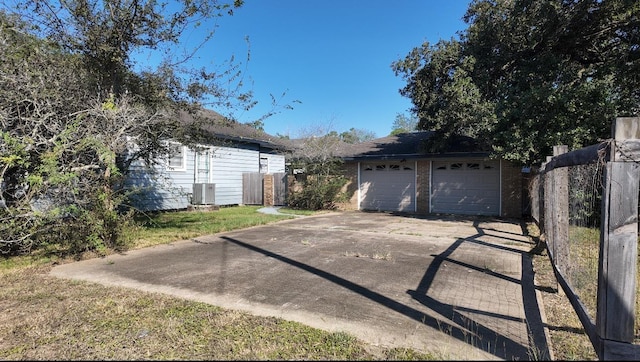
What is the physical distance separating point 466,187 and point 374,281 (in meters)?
10.2

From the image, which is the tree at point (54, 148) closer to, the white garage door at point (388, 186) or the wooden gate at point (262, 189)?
the white garage door at point (388, 186)

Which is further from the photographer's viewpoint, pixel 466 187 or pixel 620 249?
pixel 466 187

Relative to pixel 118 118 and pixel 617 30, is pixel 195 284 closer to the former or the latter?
pixel 118 118

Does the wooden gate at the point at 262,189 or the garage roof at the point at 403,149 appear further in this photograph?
the wooden gate at the point at 262,189

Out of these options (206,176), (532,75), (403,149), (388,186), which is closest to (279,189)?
(206,176)

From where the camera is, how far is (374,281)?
201 inches

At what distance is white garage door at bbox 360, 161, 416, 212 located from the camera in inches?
598

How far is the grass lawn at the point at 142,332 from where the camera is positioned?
3.00 m

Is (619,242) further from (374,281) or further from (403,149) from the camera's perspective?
(403,149)

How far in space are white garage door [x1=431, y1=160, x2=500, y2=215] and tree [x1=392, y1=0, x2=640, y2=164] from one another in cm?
148

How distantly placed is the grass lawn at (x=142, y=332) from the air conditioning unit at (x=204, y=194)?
1018 cm

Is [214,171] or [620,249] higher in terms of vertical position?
[214,171]

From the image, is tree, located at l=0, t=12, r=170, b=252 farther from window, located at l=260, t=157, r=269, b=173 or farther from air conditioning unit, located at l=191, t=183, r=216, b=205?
window, located at l=260, t=157, r=269, b=173

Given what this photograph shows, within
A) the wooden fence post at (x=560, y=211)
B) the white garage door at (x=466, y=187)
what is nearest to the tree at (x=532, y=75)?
the white garage door at (x=466, y=187)
